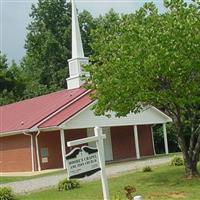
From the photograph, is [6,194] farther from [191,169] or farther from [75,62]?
[75,62]

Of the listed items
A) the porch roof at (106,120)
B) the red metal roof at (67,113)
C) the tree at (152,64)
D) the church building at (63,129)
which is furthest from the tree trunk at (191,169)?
the red metal roof at (67,113)

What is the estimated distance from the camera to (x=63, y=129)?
2661 cm

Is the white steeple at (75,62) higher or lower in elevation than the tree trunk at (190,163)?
higher

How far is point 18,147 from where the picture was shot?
1131 inches

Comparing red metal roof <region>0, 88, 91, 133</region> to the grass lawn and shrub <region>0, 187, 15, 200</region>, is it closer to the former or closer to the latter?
the grass lawn

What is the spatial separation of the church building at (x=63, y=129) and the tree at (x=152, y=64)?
8.90 meters

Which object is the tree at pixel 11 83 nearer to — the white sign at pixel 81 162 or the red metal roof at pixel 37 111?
the red metal roof at pixel 37 111

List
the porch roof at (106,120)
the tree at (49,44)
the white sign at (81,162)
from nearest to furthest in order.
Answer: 1. the white sign at (81,162)
2. the porch roof at (106,120)
3. the tree at (49,44)

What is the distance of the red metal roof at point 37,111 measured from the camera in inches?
1084

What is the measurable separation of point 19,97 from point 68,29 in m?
9.54

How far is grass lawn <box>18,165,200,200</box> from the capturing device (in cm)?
1341

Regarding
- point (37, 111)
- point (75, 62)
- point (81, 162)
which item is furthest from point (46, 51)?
point (81, 162)

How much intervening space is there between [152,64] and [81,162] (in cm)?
658

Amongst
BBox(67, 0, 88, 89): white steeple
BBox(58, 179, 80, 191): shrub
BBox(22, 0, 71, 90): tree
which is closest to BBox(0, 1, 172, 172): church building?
BBox(67, 0, 88, 89): white steeple
